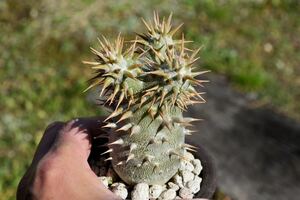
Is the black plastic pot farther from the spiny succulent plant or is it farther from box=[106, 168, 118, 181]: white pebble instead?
box=[106, 168, 118, 181]: white pebble

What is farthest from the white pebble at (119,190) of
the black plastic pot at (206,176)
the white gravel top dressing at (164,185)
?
the black plastic pot at (206,176)

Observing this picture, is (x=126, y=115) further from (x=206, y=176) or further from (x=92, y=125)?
(x=206, y=176)

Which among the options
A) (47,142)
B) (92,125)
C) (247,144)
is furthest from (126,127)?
(247,144)

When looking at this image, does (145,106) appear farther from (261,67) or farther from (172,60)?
(261,67)

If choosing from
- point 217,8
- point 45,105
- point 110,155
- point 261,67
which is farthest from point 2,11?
point 110,155

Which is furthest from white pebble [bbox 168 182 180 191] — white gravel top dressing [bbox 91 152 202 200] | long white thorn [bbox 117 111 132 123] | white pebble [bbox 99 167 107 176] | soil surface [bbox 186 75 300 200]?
soil surface [bbox 186 75 300 200]
